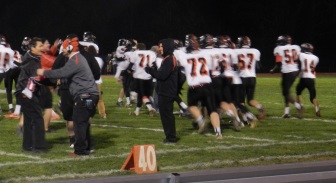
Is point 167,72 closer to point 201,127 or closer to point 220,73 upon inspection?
point 201,127

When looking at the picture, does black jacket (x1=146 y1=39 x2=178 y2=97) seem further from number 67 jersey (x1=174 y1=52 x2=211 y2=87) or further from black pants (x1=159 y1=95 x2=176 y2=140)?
number 67 jersey (x1=174 y1=52 x2=211 y2=87)

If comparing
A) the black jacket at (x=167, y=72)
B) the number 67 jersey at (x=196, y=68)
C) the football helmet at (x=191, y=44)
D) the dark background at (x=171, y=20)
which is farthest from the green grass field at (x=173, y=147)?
the dark background at (x=171, y=20)

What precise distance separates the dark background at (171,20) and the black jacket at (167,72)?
3786 centimetres

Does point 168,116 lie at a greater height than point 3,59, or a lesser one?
lesser

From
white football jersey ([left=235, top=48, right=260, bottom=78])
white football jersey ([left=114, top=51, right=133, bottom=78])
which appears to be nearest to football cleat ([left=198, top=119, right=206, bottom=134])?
white football jersey ([left=235, top=48, right=260, bottom=78])

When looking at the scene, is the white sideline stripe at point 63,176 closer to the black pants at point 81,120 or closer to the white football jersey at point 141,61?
the black pants at point 81,120

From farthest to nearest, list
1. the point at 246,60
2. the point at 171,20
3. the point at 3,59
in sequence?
the point at 171,20 → the point at 3,59 → the point at 246,60

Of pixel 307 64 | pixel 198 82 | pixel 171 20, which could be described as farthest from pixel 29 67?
pixel 171 20

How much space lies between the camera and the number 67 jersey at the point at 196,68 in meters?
12.1

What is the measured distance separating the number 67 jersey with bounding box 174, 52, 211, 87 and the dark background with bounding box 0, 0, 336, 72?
1462 inches

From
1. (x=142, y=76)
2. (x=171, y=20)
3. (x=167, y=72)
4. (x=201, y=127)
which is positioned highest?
(x=171, y=20)

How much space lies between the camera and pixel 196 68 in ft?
39.9

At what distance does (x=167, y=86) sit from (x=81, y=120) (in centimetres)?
205

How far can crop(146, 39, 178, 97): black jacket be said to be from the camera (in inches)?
451
